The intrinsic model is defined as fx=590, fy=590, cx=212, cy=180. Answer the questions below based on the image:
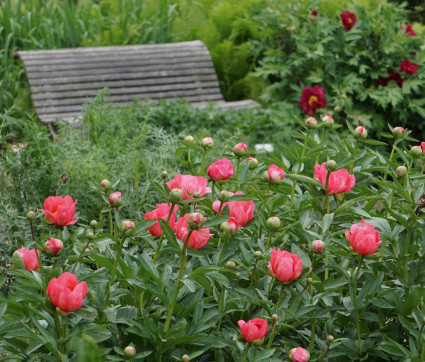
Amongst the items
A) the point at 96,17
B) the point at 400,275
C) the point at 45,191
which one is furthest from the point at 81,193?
the point at 96,17

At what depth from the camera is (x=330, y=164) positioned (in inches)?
48.7

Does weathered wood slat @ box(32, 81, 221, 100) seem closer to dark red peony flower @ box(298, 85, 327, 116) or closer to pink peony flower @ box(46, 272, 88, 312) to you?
dark red peony flower @ box(298, 85, 327, 116)

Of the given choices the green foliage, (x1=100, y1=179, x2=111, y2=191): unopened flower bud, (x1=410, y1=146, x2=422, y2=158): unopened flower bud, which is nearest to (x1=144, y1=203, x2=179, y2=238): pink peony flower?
(x1=100, y1=179, x2=111, y2=191): unopened flower bud

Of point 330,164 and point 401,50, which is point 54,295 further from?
point 401,50

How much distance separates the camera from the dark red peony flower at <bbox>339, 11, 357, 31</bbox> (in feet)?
14.1

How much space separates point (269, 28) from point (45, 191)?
2.74 meters

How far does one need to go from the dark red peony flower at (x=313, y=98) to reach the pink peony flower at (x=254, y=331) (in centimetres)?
324

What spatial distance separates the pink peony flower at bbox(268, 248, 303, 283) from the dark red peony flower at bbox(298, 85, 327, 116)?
318 centimetres

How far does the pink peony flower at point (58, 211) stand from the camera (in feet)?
3.83

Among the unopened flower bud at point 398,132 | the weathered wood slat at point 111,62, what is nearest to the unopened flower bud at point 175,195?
the unopened flower bud at point 398,132

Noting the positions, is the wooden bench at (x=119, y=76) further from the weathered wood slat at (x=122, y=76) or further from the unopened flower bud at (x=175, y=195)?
the unopened flower bud at (x=175, y=195)

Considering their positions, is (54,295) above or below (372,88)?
above

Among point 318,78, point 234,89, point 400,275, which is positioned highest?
point 400,275

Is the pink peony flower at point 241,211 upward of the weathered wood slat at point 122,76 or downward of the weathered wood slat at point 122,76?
upward
